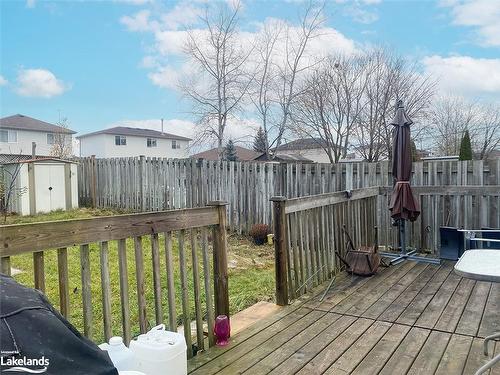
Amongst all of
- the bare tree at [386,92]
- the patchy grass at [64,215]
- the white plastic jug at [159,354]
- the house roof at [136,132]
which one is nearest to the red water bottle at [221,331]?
the white plastic jug at [159,354]

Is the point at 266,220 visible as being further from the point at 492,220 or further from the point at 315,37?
the point at 315,37

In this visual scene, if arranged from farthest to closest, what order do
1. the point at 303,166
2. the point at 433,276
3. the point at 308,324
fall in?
the point at 303,166, the point at 433,276, the point at 308,324

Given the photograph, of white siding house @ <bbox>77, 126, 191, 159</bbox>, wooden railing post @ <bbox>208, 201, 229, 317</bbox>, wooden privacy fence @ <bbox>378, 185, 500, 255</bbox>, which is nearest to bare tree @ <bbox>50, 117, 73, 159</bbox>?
white siding house @ <bbox>77, 126, 191, 159</bbox>

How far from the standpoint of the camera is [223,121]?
15.9 meters

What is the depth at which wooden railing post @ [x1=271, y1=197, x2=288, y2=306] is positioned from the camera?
3.45m

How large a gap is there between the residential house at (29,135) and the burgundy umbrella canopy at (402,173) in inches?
1018

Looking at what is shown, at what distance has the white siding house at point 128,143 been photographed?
116 feet

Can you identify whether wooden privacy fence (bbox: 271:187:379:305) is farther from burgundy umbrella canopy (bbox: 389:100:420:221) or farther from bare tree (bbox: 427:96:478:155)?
bare tree (bbox: 427:96:478:155)

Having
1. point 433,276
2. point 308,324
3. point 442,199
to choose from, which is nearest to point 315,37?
point 442,199

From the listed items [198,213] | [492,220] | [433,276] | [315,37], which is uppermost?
[315,37]

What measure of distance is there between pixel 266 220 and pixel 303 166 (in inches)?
53.1

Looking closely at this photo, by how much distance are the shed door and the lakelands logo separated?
436 inches

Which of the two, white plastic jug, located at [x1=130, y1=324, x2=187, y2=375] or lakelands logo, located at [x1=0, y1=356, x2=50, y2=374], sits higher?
A: lakelands logo, located at [x1=0, y1=356, x2=50, y2=374]

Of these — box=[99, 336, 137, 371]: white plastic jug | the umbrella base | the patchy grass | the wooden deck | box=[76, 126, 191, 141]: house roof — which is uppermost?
box=[76, 126, 191, 141]: house roof
